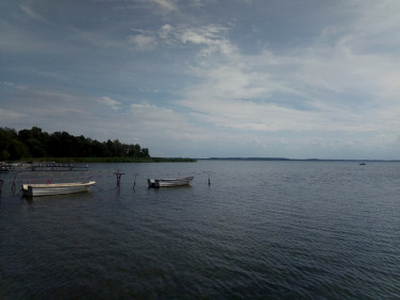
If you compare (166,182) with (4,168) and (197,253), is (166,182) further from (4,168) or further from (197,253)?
(4,168)

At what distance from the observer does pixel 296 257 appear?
15.7 metres

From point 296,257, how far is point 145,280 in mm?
9037

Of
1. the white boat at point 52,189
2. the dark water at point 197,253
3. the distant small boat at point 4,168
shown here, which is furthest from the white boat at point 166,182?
the distant small boat at point 4,168

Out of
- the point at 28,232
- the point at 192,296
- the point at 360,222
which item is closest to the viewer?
the point at 192,296

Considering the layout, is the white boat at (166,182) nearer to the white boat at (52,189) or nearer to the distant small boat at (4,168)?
the white boat at (52,189)

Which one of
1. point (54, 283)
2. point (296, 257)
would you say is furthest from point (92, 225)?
point (296, 257)

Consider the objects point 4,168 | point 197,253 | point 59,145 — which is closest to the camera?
point 197,253

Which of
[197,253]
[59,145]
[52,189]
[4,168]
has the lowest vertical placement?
[197,253]

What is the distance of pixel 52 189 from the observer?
37156mm

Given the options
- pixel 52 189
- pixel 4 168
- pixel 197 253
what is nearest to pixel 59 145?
pixel 4 168

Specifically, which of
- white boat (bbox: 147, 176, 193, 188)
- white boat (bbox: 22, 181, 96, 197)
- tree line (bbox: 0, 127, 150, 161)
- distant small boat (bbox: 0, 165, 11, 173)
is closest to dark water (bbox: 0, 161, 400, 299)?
white boat (bbox: 22, 181, 96, 197)

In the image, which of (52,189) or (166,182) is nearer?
(52,189)

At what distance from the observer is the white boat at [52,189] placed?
3503 cm

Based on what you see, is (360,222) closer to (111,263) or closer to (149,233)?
(149,233)
